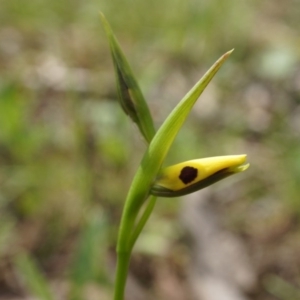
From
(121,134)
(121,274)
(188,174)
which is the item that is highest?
(188,174)

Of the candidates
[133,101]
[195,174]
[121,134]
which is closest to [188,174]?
[195,174]

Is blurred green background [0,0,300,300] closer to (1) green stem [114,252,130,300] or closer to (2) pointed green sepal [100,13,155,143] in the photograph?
(1) green stem [114,252,130,300]

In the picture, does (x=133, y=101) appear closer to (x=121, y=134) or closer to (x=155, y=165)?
(x=155, y=165)

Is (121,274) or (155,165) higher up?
(155,165)

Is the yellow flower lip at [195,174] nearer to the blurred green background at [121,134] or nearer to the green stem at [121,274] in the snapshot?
the green stem at [121,274]

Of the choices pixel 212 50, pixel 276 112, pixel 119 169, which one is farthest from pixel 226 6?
pixel 119 169

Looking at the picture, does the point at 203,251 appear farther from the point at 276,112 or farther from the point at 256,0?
the point at 256,0

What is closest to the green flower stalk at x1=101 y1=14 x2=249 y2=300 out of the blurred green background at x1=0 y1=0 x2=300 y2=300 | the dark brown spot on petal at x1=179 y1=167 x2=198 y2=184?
the dark brown spot on petal at x1=179 y1=167 x2=198 y2=184
